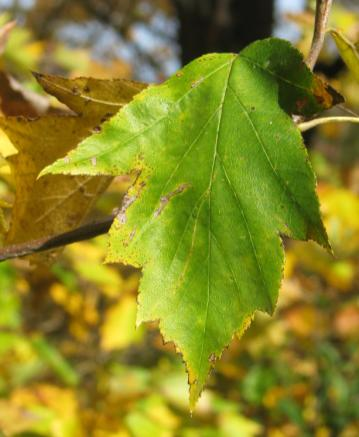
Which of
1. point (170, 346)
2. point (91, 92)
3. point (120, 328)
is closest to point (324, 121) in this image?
point (91, 92)

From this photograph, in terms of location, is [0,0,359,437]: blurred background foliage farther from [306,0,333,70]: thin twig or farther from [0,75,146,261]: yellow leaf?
[306,0,333,70]: thin twig

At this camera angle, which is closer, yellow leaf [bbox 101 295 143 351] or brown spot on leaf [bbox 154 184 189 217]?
brown spot on leaf [bbox 154 184 189 217]

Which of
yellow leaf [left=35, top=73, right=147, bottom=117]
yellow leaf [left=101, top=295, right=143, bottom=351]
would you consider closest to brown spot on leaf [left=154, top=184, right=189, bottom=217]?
yellow leaf [left=35, top=73, right=147, bottom=117]

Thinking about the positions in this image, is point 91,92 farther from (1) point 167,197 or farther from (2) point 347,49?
(2) point 347,49

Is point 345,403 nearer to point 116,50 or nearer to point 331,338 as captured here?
point 331,338

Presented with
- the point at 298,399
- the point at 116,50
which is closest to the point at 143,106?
the point at 298,399
